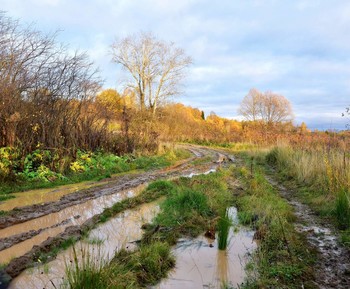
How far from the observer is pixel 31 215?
6500 mm

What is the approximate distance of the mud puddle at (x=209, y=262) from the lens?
380 centimetres

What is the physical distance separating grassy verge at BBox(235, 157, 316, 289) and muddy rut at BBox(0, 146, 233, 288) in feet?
9.35

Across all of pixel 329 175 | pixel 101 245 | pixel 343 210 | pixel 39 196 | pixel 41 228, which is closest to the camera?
pixel 101 245

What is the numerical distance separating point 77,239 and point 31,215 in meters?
2.09

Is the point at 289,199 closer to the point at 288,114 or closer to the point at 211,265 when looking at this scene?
the point at 211,265

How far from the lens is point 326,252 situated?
4668mm

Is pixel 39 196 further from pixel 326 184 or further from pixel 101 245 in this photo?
pixel 326 184

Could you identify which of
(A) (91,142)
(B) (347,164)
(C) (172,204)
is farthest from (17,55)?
(B) (347,164)

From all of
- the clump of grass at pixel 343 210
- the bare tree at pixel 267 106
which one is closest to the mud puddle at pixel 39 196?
the clump of grass at pixel 343 210

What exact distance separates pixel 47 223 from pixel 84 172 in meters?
5.64

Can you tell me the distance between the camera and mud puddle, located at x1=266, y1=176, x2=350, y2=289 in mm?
3801

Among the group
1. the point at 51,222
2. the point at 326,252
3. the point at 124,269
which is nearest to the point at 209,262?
the point at 124,269

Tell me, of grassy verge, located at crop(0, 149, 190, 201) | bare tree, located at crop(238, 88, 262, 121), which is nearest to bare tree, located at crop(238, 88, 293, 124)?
bare tree, located at crop(238, 88, 262, 121)

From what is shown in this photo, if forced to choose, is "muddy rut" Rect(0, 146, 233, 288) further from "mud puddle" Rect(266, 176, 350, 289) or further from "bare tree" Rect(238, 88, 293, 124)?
"bare tree" Rect(238, 88, 293, 124)
